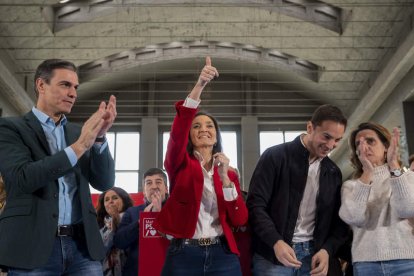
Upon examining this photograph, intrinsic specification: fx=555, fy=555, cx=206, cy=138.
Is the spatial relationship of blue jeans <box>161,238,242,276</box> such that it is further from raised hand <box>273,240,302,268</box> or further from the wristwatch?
the wristwatch

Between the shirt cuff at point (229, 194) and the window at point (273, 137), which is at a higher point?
the window at point (273, 137)

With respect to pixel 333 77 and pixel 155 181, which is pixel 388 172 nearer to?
pixel 155 181

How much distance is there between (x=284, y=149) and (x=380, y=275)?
78cm

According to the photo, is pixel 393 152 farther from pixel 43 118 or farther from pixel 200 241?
pixel 43 118

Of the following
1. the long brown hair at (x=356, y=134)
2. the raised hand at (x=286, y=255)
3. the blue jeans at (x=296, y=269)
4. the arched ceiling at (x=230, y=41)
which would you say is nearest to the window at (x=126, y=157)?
the arched ceiling at (x=230, y=41)

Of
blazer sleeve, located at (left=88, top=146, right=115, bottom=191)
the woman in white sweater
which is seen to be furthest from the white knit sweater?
blazer sleeve, located at (left=88, top=146, right=115, bottom=191)

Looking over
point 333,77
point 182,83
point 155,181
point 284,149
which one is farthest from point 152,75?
point 284,149

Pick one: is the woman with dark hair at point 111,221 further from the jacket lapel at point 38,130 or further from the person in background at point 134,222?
the jacket lapel at point 38,130

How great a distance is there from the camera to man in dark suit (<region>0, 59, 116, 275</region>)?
1967 millimetres

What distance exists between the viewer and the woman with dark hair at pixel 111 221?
13.1 feet

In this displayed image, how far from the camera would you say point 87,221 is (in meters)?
2.13

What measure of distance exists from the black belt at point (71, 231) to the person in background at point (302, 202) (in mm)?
895

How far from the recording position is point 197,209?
2.58m

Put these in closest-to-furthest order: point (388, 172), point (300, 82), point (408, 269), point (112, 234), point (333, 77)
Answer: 1. point (408, 269)
2. point (388, 172)
3. point (112, 234)
4. point (333, 77)
5. point (300, 82)
